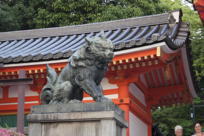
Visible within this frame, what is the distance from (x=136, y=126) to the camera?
1309cm

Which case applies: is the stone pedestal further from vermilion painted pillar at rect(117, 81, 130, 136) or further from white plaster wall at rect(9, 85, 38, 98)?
white plaster wall at rect(9, 85, 38, 98)

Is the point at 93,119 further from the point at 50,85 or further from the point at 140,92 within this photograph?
the point at 140,92

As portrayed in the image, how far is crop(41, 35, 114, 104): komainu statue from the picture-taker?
6.60 meters

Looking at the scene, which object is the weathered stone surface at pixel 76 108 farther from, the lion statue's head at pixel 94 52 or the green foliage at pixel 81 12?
the green foliage at pixel 81 12

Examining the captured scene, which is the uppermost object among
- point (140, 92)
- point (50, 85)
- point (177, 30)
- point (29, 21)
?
point (29, 21)

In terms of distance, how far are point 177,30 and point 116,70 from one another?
89.7 inches

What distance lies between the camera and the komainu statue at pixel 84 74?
6.60 metres

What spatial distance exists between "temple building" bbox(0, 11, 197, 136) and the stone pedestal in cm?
252

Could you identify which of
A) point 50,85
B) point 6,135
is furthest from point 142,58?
point 6,135

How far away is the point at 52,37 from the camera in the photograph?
14.7 meters

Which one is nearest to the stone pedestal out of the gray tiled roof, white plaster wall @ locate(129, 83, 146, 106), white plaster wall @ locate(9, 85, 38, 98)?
the gray tiled roof

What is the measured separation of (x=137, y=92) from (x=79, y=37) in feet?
8.26

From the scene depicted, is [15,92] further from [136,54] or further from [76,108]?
[76,108]

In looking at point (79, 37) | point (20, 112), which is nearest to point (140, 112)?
point (79, 37)
